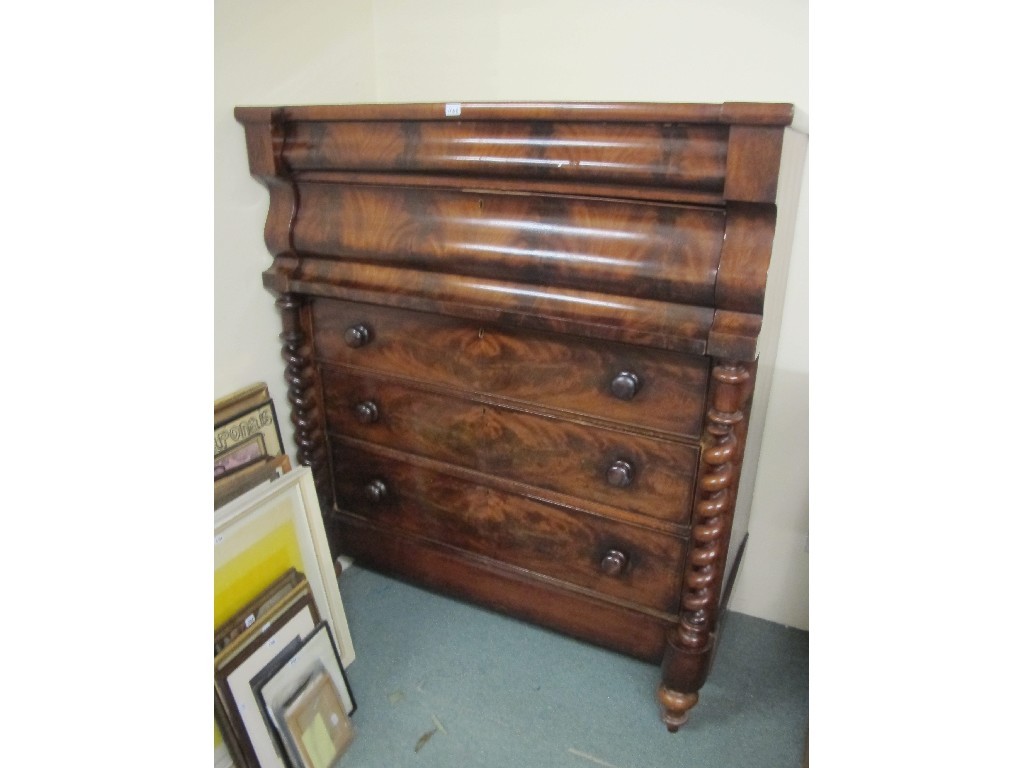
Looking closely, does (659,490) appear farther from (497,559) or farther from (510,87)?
(510,87)

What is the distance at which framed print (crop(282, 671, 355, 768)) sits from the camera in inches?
47.4

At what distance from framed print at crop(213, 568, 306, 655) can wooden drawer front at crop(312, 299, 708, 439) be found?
49cm

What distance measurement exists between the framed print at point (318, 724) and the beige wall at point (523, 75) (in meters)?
0.66

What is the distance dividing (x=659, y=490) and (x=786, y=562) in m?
0.65

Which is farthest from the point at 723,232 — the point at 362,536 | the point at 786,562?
the point at 362,536

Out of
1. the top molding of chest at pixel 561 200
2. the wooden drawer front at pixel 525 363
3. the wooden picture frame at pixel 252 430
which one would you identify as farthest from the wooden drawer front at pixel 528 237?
the wooden picture frame at pixel 252 430

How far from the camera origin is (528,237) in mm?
1122

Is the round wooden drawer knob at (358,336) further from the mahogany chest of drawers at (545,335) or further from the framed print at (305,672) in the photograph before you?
the framed print at (305,672)

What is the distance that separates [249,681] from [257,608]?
0.49 ft

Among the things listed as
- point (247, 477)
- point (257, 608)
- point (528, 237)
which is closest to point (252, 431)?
point (247, 477)

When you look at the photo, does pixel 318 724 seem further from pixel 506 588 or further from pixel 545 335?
pixel 545 335
